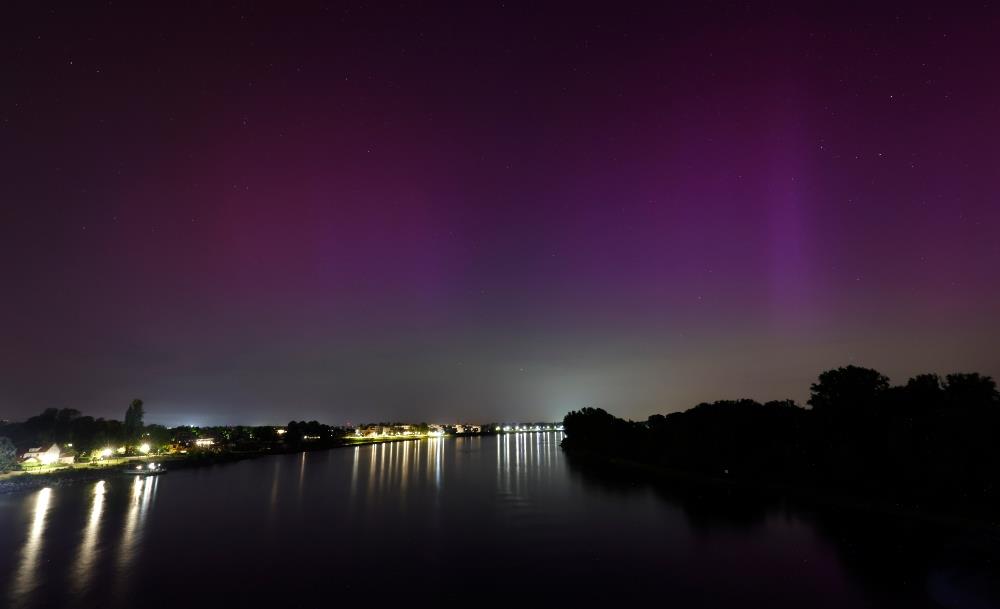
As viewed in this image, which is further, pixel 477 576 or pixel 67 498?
pixel 67 498

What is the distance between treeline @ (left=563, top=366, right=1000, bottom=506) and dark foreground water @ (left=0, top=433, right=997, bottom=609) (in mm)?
6661

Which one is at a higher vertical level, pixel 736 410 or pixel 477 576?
pixel 736 410

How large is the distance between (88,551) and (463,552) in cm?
2265

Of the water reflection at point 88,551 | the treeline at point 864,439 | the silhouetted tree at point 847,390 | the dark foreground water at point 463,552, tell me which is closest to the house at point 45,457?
the dark foreground water at point 463,552

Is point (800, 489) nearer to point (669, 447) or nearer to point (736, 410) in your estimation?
point (736, 410)

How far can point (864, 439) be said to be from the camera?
5531 cm

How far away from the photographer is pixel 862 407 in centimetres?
5922

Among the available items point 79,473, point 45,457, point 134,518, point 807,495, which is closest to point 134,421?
point 45,457

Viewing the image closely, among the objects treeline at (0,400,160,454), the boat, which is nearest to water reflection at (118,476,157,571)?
the boat

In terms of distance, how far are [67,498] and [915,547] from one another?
70386 mm

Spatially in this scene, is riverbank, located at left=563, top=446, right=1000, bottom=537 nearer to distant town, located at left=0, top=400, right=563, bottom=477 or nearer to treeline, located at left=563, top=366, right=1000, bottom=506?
treeline, located at left=563, top=366, right=1000, bottom=506

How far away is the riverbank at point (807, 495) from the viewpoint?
127 ft

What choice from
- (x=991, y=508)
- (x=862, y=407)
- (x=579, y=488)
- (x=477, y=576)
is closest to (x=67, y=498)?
(x=477, y=576)

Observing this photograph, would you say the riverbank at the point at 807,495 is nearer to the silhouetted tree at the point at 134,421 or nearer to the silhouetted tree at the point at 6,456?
the silhouetted tree at the point at 6,456
